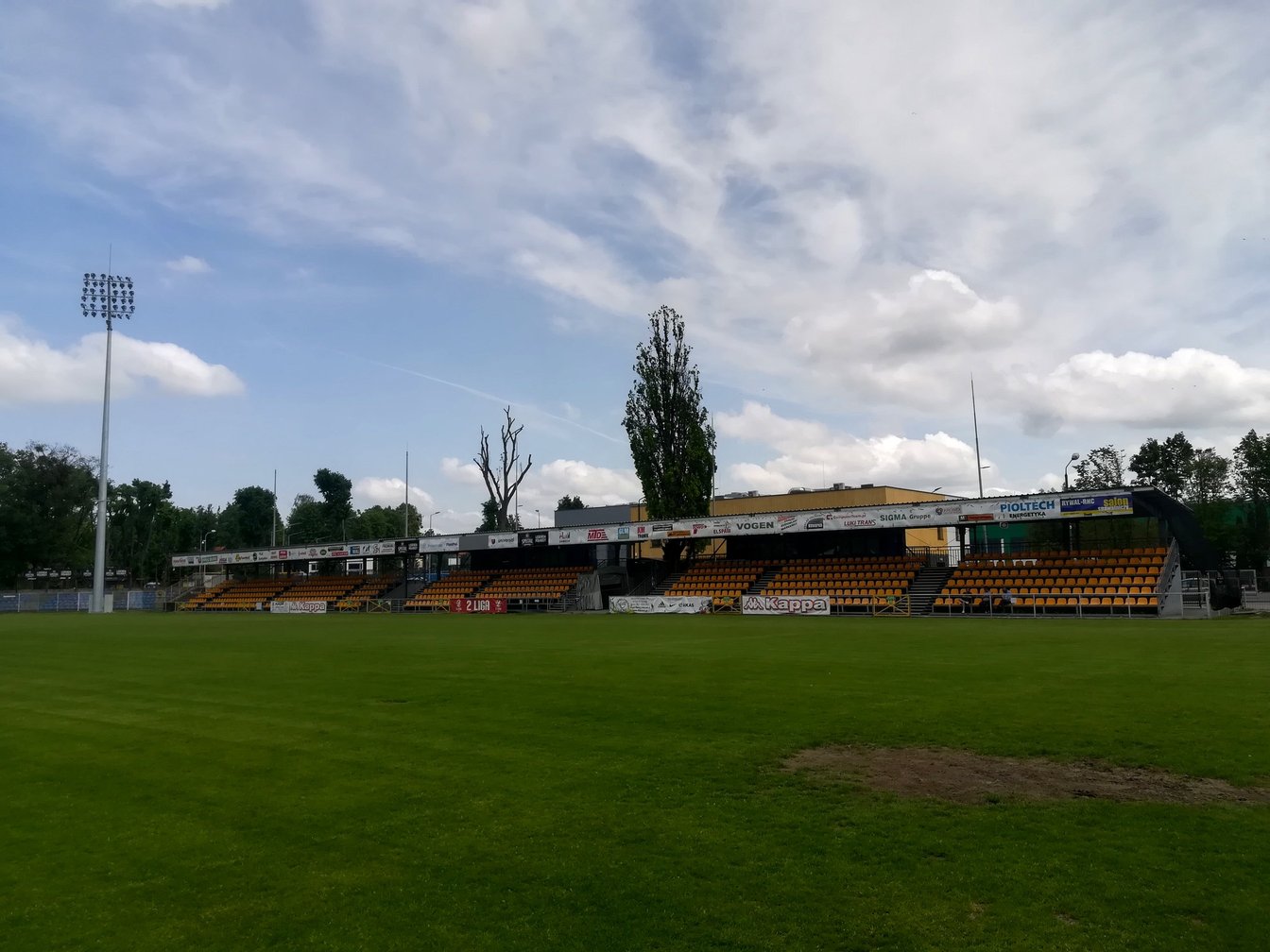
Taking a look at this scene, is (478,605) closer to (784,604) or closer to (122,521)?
(784,604)

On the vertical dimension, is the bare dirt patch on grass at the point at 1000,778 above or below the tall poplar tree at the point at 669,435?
below

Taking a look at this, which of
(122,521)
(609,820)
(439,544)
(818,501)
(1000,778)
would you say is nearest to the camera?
(609,820)

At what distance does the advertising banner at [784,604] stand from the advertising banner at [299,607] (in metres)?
31.6

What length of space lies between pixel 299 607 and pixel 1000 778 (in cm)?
5961

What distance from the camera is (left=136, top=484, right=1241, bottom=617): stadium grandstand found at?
130ft

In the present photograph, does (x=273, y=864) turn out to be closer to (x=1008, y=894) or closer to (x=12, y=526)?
(x=1008, y=894)

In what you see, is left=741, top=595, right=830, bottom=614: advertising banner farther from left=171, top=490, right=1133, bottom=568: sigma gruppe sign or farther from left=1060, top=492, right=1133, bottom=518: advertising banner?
left=1060, top=492, right=1133, bottom=518: advertising banner

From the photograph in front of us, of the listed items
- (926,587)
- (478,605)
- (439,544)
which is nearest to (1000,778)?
(926,587)

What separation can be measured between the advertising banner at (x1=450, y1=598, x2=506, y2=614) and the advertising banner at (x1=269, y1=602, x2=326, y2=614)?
10.8m

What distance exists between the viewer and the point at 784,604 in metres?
43.8

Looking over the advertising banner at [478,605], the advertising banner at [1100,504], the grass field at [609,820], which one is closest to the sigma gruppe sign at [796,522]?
the advertising banner at [1100,504]

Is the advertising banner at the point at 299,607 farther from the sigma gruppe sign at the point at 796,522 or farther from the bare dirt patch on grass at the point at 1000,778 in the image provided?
the bare dirt patch on grass at the point at 1000,778

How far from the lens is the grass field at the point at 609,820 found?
550cm

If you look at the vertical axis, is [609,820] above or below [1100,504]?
below
